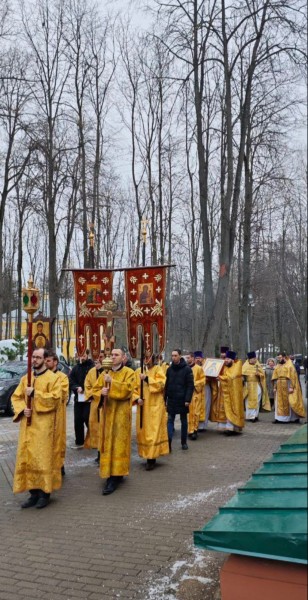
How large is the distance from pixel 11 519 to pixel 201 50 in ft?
41.8

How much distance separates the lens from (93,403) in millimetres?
9805

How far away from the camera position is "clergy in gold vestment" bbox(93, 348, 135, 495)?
7.34 m

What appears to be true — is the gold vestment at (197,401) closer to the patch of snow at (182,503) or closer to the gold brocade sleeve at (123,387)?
the patch of snow at (182,503)

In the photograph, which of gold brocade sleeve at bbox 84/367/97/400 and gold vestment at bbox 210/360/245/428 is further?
gold vestment at bbox 210/360/245/428

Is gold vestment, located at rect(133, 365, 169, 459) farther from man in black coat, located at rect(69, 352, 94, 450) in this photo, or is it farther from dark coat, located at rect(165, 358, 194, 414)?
man in black coat, located at rect(69, 352, 94, 450)

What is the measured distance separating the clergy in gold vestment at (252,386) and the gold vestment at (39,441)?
27.4 feet

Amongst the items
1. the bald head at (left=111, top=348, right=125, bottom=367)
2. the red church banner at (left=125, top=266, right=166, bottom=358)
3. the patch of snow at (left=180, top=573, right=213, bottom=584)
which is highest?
the red church banner at (left=125, top=266, right=166, bottom=358)

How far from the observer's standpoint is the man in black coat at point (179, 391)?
10115 mm

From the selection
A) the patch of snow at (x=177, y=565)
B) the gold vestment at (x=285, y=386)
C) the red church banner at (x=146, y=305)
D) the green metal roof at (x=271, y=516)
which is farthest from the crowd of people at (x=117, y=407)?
the green metal roof at (x=271, y=516)

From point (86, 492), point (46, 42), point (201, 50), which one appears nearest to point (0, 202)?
point (46, 42)

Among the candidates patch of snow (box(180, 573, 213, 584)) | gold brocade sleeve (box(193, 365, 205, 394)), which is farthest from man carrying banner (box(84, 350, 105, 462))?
patch of snow (box(180, 573, 213, 584))

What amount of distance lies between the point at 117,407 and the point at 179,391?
2.84 meters

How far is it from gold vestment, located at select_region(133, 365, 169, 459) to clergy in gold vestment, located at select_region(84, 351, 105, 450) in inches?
32.8

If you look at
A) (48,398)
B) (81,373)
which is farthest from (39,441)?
(81,373)
